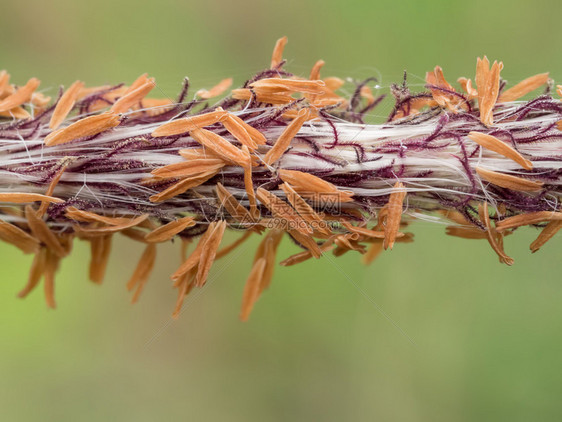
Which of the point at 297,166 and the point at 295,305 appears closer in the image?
the point at 297,166

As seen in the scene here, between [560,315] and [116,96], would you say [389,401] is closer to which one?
[560,315]

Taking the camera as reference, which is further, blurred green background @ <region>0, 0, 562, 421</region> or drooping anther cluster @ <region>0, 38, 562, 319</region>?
blurred green background @ <region>0, 0, 562, 421</region>

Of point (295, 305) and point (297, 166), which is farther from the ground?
point (297, 166)

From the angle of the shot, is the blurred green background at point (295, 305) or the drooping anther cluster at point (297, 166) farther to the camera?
the blurred green background at point (295, 305)

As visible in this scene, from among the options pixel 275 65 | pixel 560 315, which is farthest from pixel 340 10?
pixel 560 315
